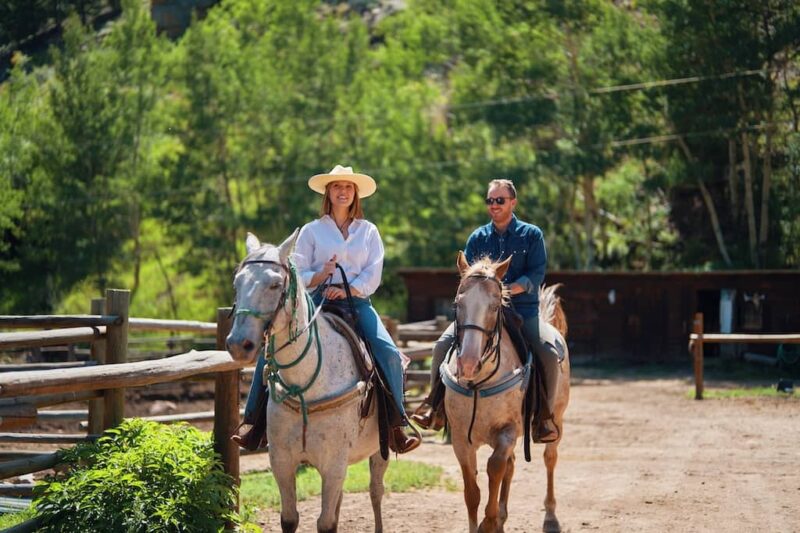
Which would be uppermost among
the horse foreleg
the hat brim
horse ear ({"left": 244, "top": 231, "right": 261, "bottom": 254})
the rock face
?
the rock face

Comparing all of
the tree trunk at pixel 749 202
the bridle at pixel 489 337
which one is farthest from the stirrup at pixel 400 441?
the tree trunk at pixel 749 202

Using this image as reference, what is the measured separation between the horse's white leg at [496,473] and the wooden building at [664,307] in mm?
21150

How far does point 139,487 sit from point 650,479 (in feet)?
22.1

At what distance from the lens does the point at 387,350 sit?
284 inches

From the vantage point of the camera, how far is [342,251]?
23.6ft

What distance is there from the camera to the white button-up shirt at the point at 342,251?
283 inches

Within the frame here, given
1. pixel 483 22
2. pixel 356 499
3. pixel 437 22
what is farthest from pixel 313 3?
pixel 356 499

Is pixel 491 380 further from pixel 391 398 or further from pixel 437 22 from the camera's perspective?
pixel 437 22

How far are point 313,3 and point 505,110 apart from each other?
1163cm

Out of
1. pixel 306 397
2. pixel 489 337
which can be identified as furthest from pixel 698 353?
pixel 306 397

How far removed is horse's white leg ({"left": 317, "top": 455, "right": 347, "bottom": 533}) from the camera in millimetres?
6434

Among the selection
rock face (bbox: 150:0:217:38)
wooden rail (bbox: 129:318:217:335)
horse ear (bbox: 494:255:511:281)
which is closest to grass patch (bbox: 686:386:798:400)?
wooden rail (bbox: 129:318:217:335)

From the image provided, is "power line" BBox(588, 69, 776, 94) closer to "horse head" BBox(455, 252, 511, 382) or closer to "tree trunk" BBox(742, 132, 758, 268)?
"tree trunk" BBox(742, 132, 758, 268)

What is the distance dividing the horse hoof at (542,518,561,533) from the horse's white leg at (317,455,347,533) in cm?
283
